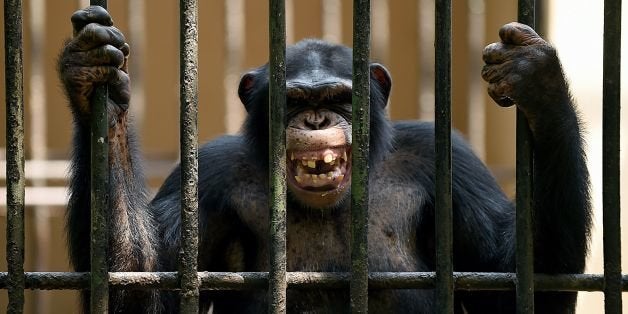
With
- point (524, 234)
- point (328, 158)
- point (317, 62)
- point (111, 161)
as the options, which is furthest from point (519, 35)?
point (317, 62)

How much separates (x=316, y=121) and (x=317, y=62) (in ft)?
1.63

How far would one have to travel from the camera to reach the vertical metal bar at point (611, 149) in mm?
2996

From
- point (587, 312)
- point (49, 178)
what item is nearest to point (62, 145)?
point (49, 178)

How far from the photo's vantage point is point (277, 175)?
2.98 metres

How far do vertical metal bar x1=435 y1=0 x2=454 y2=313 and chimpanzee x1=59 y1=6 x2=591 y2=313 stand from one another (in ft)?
0.98

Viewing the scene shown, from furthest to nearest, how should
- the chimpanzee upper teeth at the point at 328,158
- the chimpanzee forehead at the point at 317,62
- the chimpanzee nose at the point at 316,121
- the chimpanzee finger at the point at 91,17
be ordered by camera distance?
the chimpanzee forehead at the point at 317,62, the chimpanzee nose at the point at 316,121, the chimpanzee upper teeth at the point at 328,158, the chimpanzee finger at the point at 91,17

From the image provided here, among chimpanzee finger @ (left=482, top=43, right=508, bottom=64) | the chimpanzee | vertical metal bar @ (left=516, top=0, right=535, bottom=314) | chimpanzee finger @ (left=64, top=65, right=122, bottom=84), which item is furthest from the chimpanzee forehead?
vertical metal bar @ (left=516, top=0, right=535, bottom=314)

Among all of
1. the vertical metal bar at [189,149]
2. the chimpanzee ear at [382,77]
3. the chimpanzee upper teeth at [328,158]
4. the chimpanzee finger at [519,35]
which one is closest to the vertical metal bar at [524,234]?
the chimpanzee finger at [519,35]

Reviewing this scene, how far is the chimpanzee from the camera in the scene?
3229 mm

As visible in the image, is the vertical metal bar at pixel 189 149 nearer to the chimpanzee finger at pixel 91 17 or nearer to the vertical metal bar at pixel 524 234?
the chimpanzee finger at pixel 91 17

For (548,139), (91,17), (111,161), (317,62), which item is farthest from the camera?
(317,62)

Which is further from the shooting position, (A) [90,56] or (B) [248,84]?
(B) [248,84]

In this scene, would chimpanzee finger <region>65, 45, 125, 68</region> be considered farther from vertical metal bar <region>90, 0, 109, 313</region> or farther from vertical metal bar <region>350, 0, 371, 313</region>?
vertical metal bar <region>350, 0, 371, 313</region>

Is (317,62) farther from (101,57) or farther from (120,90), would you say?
(101,57)
